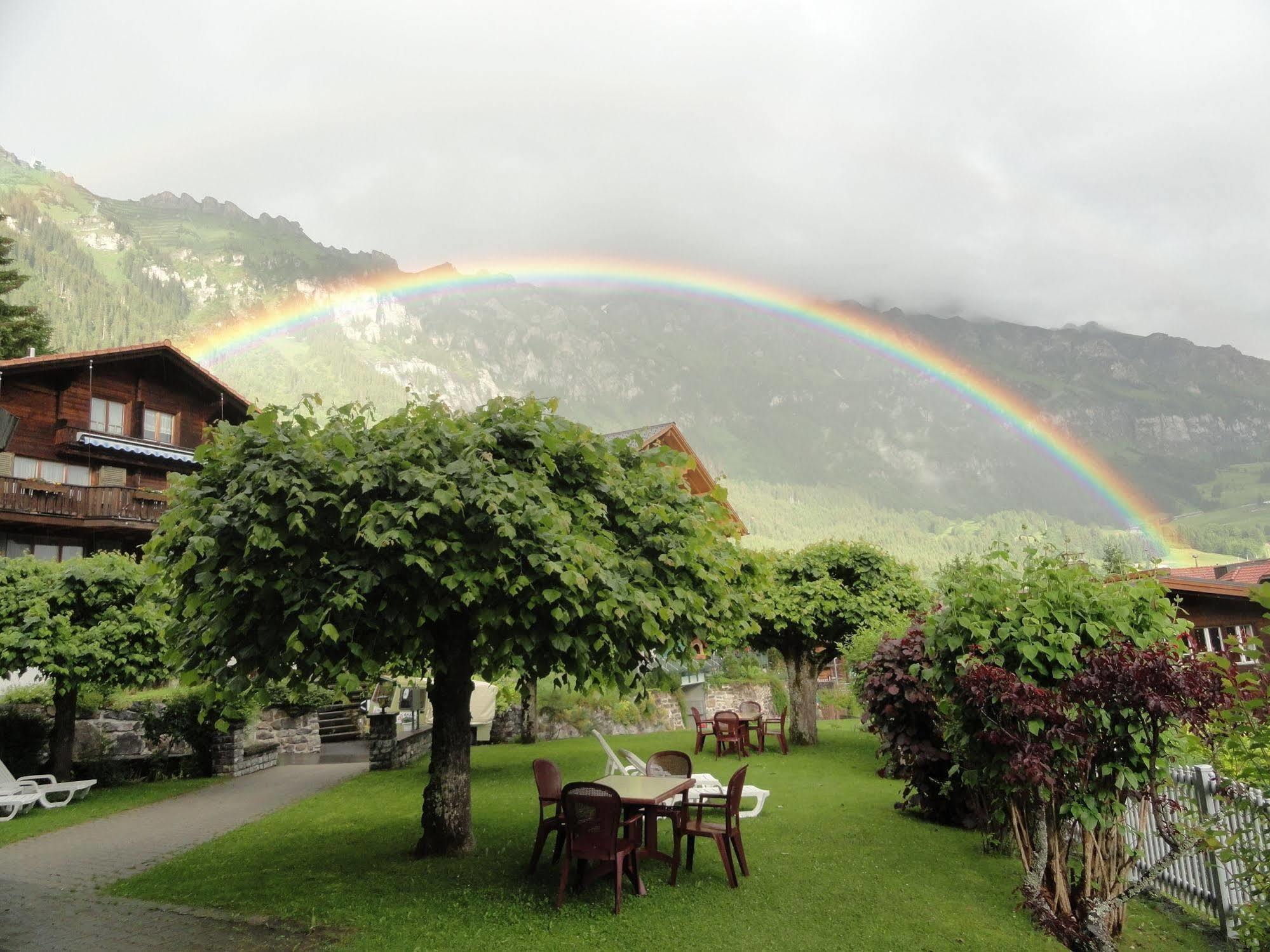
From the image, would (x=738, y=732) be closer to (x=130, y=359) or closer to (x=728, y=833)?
(x=728, y=833)

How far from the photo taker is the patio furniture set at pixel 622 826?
291 inches

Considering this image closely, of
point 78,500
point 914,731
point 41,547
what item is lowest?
point 914,731

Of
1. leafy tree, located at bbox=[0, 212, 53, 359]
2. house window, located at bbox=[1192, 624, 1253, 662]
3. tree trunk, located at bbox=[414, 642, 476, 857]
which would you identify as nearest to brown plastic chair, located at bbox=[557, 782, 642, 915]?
tree trunk, located at bbox=[414, 642, 476, 857]

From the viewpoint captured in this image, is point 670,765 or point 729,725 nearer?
point 670,765

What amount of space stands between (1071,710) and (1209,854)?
7.63 ft

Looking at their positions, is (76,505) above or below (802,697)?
above

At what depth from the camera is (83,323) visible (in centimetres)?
7912

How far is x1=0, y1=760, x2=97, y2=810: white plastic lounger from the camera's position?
13727 millimetres

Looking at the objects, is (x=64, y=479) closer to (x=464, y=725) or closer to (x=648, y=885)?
(x=464, y=725)

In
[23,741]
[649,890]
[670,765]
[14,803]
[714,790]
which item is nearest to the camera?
[649,890]

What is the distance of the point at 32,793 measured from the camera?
45.8ft

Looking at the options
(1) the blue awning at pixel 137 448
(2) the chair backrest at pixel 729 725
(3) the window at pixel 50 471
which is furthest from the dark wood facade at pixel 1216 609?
(3) the window at pixel 50 471

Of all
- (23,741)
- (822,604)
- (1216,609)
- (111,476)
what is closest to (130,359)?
(111,476)

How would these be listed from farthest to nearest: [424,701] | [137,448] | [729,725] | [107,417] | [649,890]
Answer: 1. [107,417]
2. [137,448]
3. [424,701]
4. [729,725]
5. [649,890]
